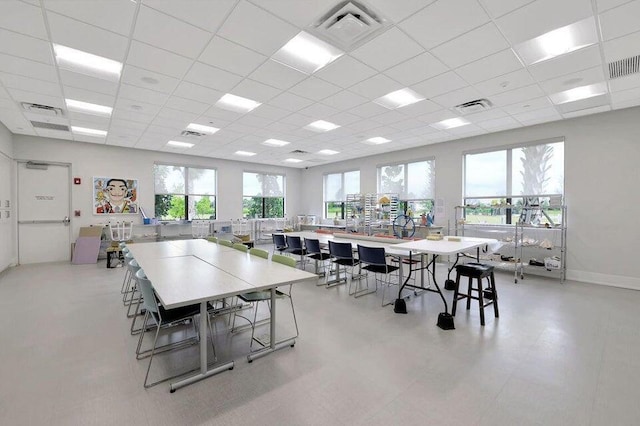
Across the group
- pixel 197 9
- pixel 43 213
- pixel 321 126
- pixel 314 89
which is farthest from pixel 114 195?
pixel 197 9

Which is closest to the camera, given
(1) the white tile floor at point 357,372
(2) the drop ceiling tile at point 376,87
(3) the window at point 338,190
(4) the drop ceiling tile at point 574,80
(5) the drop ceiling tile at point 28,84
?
(1) the white tile floor at point 357,372

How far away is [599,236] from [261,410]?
6611 millimetres

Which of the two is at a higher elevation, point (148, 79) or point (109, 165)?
point (148, 79)

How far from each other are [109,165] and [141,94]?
15.5ft

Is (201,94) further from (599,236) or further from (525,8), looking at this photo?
(599,236)

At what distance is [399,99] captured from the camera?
15.3 ft

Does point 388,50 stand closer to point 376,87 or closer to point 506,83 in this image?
point 376,87

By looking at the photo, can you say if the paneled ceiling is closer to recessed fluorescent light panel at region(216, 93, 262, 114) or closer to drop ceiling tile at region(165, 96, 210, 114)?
drop ceiling tile at region(165, 96, 210, 114)

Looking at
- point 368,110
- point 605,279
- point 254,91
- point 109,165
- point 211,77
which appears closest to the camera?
point 211,77

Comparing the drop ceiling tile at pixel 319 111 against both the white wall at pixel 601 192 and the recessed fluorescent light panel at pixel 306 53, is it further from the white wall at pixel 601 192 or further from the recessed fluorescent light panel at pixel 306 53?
the white wall at pixel 601 192

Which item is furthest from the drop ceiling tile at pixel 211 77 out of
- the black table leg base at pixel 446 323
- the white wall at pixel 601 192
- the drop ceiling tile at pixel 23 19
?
the white wall at pixel 601 192

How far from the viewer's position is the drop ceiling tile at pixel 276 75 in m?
3.51

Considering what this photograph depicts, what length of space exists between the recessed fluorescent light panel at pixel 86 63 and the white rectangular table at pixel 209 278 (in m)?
2.43

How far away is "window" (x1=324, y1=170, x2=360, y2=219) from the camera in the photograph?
10273 millimetres
